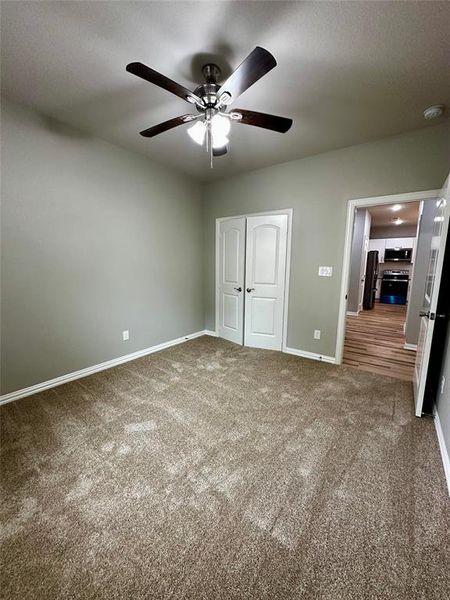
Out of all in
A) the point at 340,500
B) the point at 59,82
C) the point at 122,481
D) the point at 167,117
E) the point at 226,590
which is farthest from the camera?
the point at 167,117

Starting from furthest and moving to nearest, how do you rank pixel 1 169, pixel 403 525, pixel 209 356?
pixel 209 356
pixel 1 169
pixel 403 525

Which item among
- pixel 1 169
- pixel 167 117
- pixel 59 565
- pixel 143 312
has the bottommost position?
pixel 59 565

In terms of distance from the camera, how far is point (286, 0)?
4.26 feet

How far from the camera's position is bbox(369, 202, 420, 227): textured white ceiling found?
5.65m

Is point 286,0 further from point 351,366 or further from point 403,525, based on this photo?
point 351,366

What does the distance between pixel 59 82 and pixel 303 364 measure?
12.2 ft

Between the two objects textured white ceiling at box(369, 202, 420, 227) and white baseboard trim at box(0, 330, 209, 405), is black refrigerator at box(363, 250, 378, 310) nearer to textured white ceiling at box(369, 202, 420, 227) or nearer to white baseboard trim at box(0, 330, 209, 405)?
textured white ceiling at box(369, 202, 420, 227)

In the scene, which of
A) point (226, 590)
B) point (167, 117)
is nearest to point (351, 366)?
point (226, 590)

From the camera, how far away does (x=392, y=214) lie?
6.43 metres

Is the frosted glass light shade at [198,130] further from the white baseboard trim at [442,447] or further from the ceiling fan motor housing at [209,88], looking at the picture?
the white baseboard trim at [442,447]

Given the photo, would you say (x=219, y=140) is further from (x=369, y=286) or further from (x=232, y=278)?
(x=369, y=286)

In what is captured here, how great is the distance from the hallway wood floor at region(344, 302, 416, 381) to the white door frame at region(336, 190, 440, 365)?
50 centimetres

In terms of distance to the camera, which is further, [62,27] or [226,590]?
[62,27]

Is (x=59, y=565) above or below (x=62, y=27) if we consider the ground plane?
below
